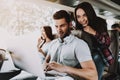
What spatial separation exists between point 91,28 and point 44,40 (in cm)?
107

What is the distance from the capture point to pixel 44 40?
2752mm

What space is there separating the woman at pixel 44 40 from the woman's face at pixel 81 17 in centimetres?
71

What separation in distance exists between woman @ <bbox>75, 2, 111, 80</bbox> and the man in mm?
303

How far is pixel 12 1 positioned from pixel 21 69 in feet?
2.57

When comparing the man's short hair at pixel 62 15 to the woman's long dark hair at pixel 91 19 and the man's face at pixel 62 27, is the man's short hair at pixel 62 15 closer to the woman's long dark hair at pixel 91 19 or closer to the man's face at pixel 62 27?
the man's face at pixel 62 27

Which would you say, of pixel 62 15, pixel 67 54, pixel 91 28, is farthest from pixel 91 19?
pixel 67 54

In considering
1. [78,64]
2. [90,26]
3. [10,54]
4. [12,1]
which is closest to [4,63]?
[10,54]

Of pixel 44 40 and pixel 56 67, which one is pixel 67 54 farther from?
pixel 44 40

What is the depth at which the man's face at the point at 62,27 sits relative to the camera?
2.85m

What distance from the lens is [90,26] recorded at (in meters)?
3.51

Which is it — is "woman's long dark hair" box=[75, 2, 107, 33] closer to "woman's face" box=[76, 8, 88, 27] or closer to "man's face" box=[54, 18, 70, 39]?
"woman's face" box=[76, 8, 88, 27]

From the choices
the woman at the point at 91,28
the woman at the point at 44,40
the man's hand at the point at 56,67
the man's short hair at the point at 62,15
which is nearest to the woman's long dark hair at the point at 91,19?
the woman at the point at 91,28

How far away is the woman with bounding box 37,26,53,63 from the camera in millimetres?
2704

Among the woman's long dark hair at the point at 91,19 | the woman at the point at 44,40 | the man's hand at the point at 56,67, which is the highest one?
the woman's long dark hair at the point at 91,19
